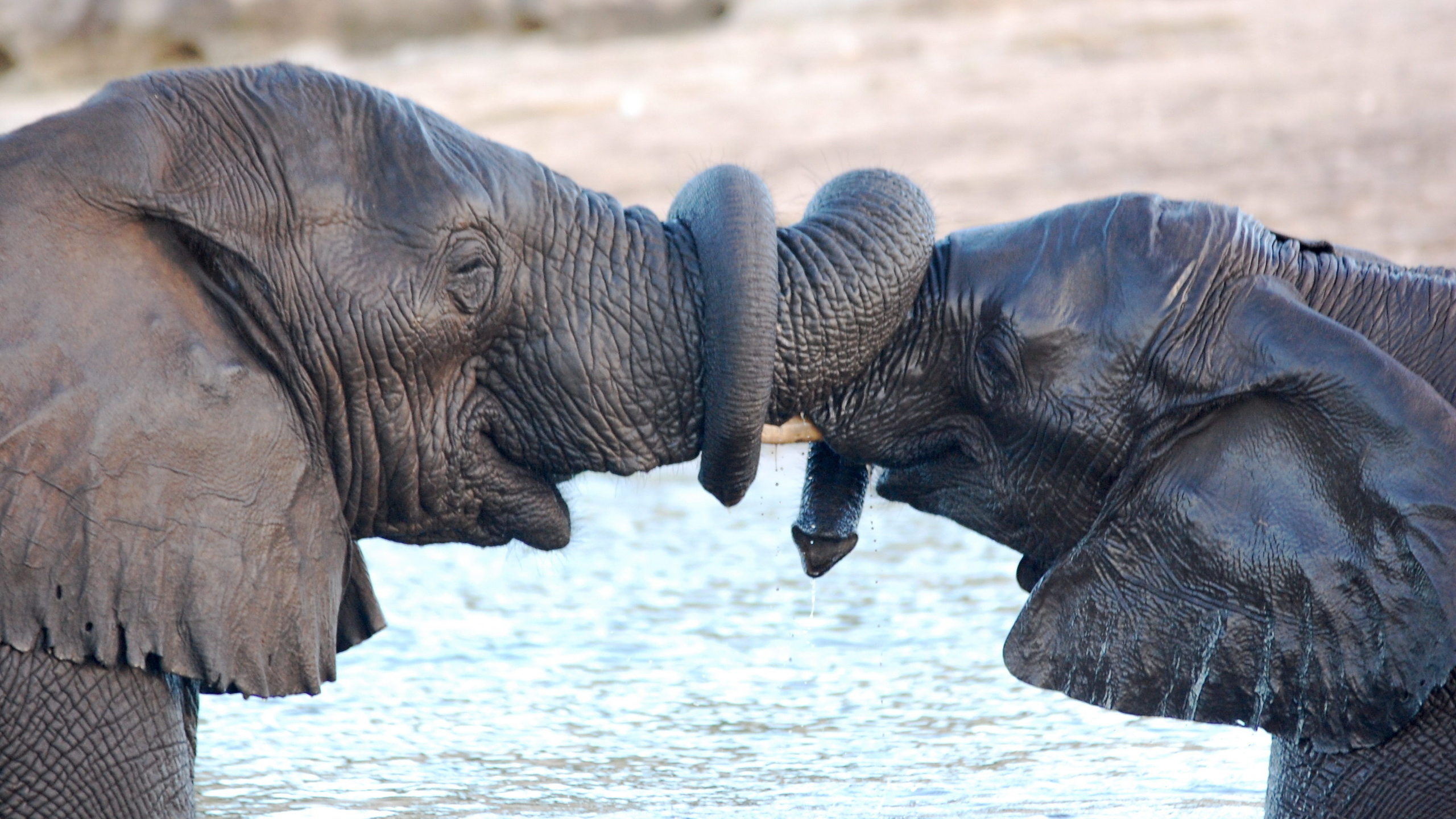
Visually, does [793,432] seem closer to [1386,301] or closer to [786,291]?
[786,291]

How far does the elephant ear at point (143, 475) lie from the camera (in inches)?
102

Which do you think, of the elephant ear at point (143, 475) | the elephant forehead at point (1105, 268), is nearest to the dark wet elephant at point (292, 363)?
the elephant ear at point (143, 475)

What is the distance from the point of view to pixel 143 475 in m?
2.64

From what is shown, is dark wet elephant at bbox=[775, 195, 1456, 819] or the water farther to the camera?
the water

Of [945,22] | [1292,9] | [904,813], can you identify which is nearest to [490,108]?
[945,22]

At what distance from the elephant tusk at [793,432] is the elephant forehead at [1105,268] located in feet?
1.00

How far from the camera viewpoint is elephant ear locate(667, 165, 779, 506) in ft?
9.58

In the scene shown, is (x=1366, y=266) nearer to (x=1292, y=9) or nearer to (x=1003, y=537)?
(x=1003, y=537)

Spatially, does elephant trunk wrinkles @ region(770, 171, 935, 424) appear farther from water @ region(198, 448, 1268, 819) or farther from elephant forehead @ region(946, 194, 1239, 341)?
water @ region(198, 448, 1268, 819)

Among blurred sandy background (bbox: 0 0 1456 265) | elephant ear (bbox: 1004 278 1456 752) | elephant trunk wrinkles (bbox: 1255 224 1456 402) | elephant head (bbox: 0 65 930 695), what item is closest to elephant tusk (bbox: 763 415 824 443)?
elephant head (bbox: 0 65 930 695)

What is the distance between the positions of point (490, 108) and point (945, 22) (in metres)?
3.51

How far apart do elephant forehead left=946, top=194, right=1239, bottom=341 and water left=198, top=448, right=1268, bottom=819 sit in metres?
0.77

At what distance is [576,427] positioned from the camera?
306 centimetres

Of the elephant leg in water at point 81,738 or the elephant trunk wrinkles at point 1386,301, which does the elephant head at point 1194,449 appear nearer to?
the elephant trunk wrinkles at point 1386,301
